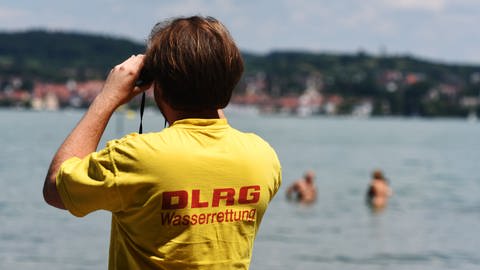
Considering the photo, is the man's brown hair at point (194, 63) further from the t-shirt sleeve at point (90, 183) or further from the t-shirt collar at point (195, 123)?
the t-shirt sleeve at point (90, 183)

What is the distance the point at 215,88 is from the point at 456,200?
3384cm

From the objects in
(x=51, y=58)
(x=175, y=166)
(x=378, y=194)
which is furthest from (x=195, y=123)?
(x=51, y=58)

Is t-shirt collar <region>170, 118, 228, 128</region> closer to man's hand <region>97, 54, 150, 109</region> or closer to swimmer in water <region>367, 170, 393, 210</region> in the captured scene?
man's hand <region>97, 54, 150, 109</region>

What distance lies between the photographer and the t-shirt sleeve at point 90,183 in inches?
97.0

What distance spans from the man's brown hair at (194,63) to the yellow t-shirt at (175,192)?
0.07 m

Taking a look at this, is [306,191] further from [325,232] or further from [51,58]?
[51,58]

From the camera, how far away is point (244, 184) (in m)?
2.62

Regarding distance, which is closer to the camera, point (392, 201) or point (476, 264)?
point (476, 264)

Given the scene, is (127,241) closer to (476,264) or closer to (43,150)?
(476,264)

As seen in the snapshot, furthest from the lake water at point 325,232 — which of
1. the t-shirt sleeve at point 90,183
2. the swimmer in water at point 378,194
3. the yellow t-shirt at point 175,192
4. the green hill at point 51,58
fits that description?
the green hill at point 51,58

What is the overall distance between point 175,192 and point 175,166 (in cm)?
6

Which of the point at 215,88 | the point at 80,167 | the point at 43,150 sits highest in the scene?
the point at 215,88

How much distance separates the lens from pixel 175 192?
251cm

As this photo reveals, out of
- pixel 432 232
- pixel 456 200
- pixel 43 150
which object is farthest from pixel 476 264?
pixel 43 150
